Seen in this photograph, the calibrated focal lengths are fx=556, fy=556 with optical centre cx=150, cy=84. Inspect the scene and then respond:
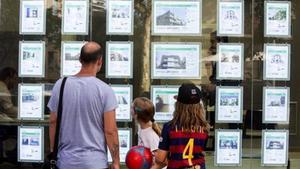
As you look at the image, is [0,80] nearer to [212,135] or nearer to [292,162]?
[212,135]

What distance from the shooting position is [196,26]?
24.8 feet

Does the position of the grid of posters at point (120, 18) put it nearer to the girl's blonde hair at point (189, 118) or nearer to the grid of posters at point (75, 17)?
the grid of posters at point (75, 17)

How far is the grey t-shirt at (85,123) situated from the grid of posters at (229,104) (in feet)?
10.6

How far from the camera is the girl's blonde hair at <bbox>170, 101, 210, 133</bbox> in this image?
4617mm

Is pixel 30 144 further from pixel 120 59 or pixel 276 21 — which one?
pixel 276 21

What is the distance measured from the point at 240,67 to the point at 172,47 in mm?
972

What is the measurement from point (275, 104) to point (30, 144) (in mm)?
3437

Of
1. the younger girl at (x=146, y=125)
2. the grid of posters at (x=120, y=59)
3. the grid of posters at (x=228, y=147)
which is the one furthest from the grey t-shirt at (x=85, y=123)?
the grid of posters at (x=228, y=147)

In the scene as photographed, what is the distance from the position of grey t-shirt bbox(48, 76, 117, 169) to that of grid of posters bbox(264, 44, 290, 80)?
3.63 metres

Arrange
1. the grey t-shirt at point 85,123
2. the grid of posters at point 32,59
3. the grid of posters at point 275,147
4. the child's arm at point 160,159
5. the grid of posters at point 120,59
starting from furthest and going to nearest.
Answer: the grid of posters at point 275,147
the grid of posters at point 32,59
the grid of posters at point 120,59
the child's arm at point 160,159
the grey t-shirt at point 85,123

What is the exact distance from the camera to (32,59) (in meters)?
7.61

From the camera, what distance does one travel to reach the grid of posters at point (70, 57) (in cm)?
753

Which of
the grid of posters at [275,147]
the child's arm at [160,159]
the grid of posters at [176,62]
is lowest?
the grid of posters at [275,147]

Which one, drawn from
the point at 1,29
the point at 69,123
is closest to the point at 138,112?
the point at 69,123
